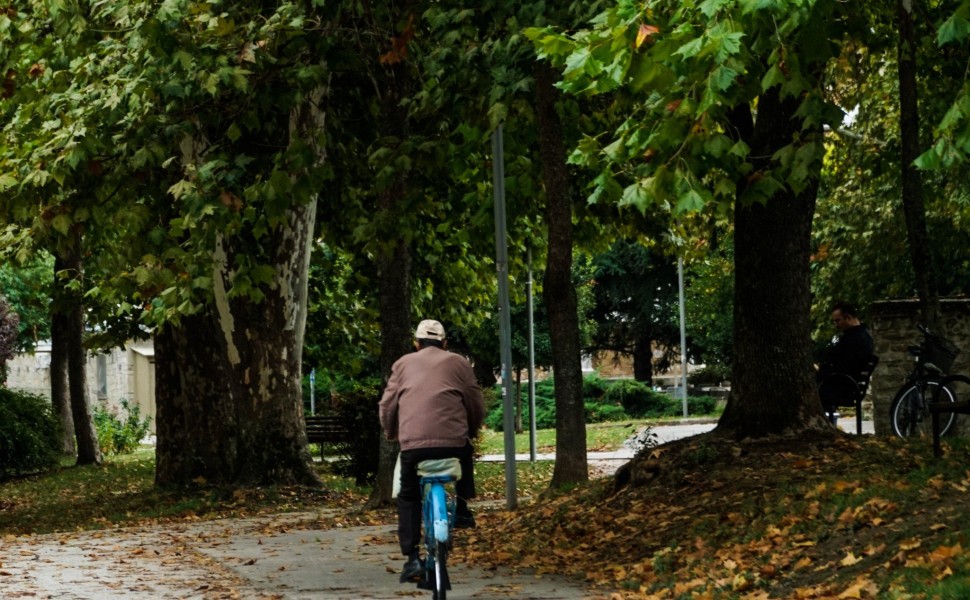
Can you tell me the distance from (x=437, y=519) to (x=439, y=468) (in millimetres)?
351

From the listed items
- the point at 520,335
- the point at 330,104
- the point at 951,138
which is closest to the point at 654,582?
the point at 951,138

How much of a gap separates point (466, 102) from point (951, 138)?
6.94 metres

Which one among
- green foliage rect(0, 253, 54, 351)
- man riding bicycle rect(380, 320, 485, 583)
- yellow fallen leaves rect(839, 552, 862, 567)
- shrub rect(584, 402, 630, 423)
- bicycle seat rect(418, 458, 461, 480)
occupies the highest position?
green foliage rect(0, 253, 54, 351)

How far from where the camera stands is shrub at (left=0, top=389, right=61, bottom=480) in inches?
1235

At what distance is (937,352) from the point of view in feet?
49.0

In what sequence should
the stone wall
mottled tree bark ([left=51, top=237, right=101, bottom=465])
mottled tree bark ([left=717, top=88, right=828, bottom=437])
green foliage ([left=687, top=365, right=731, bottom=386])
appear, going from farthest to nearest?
green foliage ([left=687, top=365, right=731, bottom=386]) < mottled tree bark ([left=51, top=237, right=101, bottom=465]) < the stone wall < mottled tree bark ([left=717, top=88, right=828, bottom=437])

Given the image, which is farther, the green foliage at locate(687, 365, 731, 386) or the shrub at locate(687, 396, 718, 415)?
the green foliage at locate(687, 365, 731, 386)

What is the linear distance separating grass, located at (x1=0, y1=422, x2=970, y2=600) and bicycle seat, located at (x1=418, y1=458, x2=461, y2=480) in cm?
144

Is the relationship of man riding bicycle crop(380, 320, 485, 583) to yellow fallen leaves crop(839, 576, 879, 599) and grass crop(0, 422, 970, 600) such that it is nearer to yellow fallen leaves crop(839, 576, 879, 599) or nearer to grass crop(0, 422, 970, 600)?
grass crop(0, 422, 970, 600)

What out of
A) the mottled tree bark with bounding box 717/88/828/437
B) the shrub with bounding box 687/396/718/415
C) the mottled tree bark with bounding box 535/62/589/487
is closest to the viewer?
the mottled tree bark with bounding box 717/88/828/437

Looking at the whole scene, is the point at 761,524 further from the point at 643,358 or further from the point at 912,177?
the point at 643,358

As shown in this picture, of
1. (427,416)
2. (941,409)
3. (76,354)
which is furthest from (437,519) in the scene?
(76,354)

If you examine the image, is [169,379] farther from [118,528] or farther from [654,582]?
[654,582]

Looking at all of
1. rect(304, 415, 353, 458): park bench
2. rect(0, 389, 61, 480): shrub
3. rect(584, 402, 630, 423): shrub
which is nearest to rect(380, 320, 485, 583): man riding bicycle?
rect(304, 415, 353, 458): park bench
